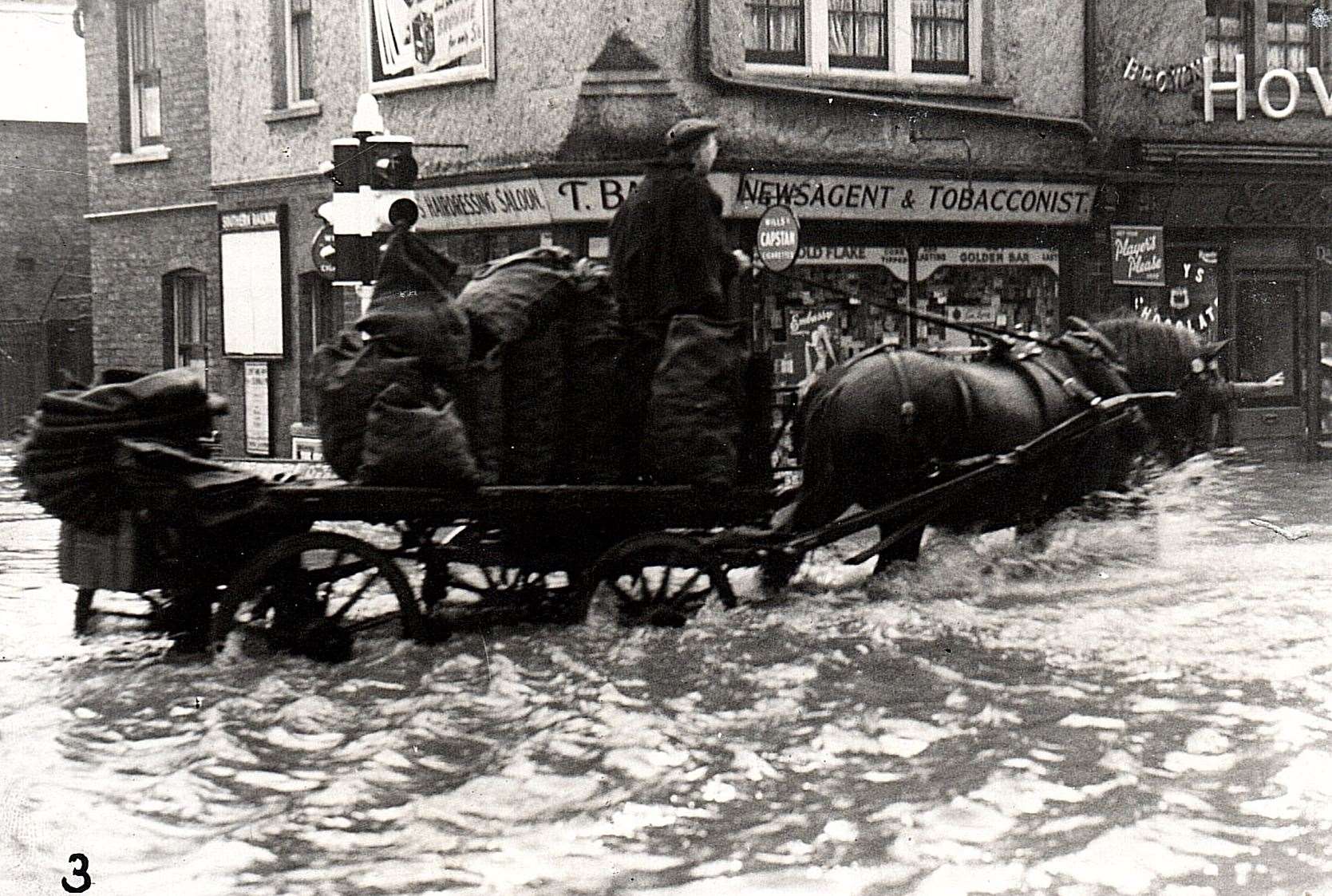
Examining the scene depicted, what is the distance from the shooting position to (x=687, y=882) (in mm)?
4895

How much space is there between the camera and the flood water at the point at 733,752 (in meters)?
5.04

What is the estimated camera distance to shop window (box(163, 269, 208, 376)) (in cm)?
2236

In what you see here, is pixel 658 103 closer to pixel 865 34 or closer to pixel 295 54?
pixel 865 34

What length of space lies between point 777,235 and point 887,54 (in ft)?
14.0

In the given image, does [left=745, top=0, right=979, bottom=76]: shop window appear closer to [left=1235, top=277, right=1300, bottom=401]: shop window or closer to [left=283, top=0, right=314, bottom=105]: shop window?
[left=1235, top=277, right=1300, bottom=401]: shop window

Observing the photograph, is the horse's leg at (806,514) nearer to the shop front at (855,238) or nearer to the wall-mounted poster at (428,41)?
the shop front at (855,238)

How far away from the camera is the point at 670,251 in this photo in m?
8.02

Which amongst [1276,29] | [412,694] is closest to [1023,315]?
[1276,29]

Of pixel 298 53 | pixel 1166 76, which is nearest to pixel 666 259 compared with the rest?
pixel 1166 76

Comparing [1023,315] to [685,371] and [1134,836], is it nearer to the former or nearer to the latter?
[685,371]

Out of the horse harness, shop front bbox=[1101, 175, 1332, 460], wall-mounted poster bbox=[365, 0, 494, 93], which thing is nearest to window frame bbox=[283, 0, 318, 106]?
wall-mounted poster bbox=[365, 0, 494, 93]

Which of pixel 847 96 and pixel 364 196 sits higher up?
pixel 847 96

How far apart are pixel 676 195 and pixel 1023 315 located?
11.4 m

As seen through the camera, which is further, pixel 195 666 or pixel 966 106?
pixel 966 106
